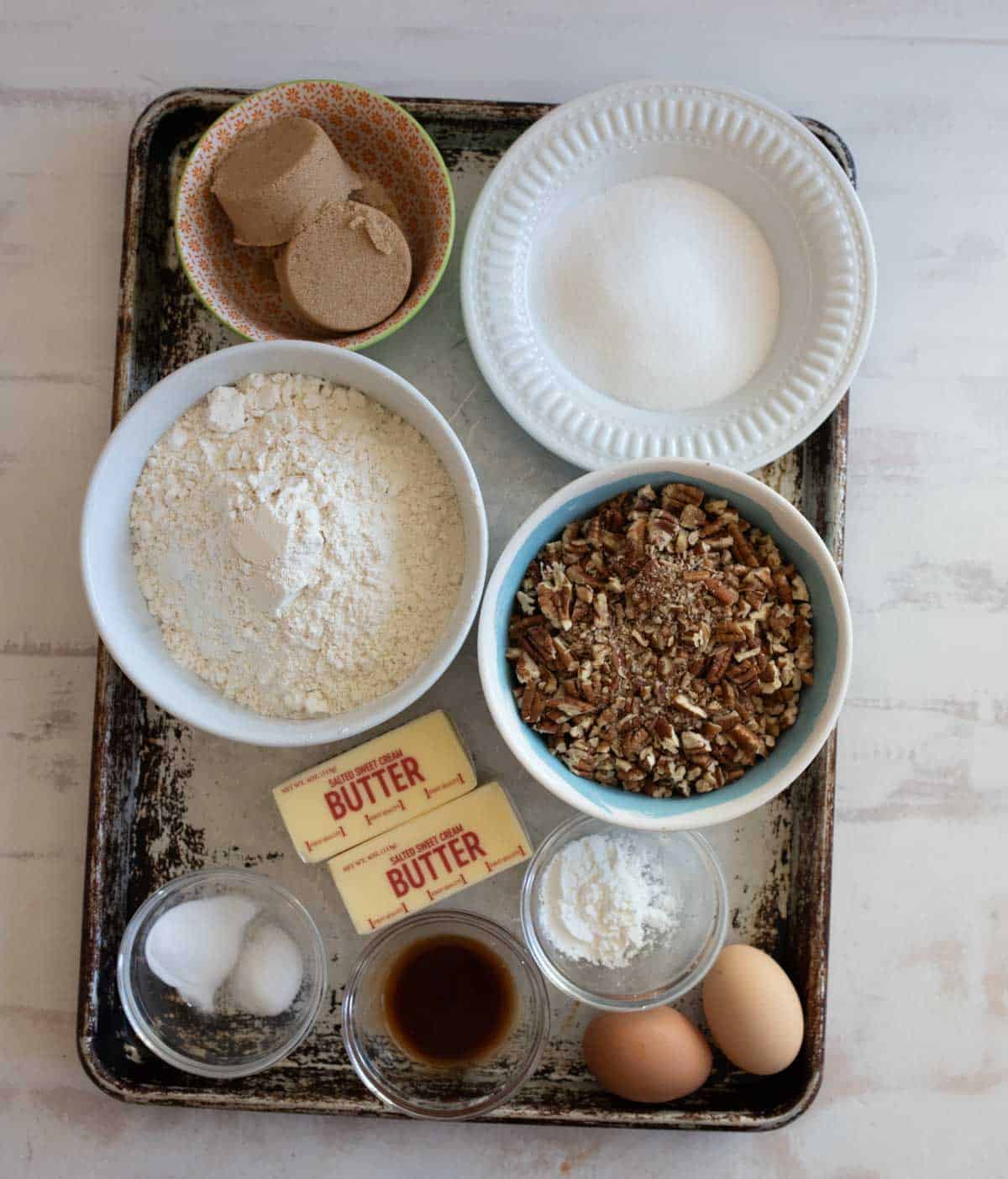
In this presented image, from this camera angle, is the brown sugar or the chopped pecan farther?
the brown sugar

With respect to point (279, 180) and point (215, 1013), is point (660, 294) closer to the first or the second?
point (279, 180)

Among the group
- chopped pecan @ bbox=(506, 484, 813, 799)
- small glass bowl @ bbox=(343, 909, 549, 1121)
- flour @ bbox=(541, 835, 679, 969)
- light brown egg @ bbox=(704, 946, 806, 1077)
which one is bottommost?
small glass bowl @ bbox=(343, 909, 549, 1121)

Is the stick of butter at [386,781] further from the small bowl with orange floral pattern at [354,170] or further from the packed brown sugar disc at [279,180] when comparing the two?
the packed brown sugar disc at [279,180]

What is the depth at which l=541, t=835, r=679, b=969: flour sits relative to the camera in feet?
3.51

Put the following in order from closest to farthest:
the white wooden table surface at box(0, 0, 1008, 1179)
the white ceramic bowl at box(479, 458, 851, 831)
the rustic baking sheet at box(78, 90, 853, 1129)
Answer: the white ceramic bowl at box(479, 458, 851, 831)
the rustic baking sheet at box(78, 90, 853, 1129)
the white wooden table surface at box(0, 0, 1008, 1179)

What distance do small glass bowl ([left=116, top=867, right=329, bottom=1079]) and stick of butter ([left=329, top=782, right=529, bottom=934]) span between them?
0.22ft

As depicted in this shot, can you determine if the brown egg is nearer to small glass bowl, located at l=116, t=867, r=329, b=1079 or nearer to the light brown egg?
the light brown egg

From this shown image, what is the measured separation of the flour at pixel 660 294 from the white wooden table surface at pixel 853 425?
203mm

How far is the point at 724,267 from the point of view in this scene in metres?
1.12

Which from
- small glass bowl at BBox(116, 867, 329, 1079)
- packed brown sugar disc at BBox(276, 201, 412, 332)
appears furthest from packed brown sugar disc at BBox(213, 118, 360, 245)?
small glass bowl at BBox(116, 867, 329, 1079)

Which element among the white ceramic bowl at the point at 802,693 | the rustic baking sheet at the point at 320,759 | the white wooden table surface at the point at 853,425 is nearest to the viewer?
the white ceramic bowl at the point at 802,693

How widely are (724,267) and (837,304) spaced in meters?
0.13

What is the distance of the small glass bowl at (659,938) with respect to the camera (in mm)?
1084

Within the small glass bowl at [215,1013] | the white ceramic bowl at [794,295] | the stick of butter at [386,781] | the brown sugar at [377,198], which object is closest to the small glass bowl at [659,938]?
the stick of butter at [386,781]
